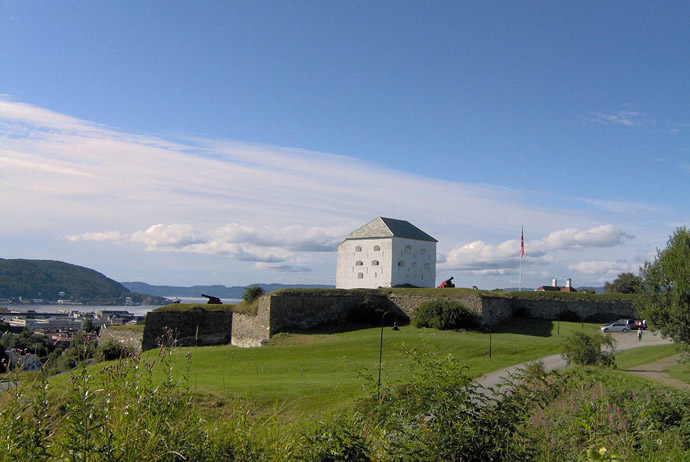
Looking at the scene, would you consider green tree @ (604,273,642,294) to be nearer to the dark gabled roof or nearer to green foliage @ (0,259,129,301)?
the dark gabled roof

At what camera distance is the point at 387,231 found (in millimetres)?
45406

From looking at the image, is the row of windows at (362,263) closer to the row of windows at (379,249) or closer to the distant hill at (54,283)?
the row of windows at (379,249)

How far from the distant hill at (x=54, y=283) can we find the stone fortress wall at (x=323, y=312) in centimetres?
8973

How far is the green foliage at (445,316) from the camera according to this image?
32781 mm

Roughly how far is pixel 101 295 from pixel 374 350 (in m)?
122

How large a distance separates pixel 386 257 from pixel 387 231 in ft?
7.39

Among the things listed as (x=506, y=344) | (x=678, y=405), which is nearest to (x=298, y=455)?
(x=678, y=405)

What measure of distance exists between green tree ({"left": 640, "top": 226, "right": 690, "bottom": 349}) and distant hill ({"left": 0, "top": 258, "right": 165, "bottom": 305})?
11489 cm

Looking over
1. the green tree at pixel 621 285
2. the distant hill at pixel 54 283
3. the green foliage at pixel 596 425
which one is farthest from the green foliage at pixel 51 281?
the green foliage at pixel 596 425

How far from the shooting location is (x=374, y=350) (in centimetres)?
2508

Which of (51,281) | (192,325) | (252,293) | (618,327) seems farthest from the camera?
(51,281)

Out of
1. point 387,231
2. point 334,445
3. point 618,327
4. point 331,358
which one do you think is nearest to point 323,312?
point 331,358

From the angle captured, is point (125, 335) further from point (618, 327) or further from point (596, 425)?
point (596, 425)

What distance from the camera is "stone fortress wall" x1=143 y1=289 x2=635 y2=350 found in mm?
33719
